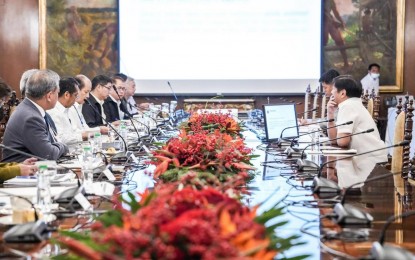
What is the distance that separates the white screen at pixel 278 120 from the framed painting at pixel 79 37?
587cm

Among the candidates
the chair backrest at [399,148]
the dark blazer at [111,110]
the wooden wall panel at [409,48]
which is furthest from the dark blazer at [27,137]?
the wooden wall panel at [409,48]

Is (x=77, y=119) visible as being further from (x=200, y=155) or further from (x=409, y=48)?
(x=409, y=48)

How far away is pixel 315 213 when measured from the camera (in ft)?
8.84

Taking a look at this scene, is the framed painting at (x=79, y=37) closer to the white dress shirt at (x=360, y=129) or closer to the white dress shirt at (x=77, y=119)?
the white dress shirt at (x=77, y=119)

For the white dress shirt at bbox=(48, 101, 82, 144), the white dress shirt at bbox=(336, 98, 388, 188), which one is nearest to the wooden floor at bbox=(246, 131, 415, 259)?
the white dress shirt at bbox=(336, 98, 388, 188)

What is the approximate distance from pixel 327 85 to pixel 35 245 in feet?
18.7

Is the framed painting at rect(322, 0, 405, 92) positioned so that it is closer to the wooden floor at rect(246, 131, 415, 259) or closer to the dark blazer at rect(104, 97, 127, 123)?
the dark blazer at rect(104, 97, 127, 123)

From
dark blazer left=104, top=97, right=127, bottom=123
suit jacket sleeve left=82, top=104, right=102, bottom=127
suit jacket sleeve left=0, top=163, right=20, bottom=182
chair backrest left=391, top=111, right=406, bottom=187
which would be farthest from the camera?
dark blazer left=104, top=97, right=127, bottom=123

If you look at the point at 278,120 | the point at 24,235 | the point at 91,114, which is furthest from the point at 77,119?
the point at 24,235

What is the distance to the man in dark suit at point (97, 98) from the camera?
7453mm

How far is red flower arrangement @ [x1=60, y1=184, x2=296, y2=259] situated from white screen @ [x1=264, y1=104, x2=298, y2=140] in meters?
4.23

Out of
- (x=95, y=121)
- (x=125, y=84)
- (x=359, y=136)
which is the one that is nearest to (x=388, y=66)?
(x=125, y=84)

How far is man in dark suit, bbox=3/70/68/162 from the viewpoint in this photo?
15.0 ft

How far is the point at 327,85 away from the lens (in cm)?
755
